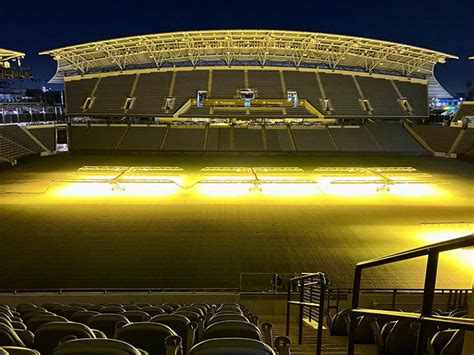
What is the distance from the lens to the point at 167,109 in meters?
45.7

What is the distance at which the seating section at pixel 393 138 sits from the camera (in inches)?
1646

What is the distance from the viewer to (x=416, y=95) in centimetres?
4841

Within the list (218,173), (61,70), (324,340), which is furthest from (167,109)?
(324,340)

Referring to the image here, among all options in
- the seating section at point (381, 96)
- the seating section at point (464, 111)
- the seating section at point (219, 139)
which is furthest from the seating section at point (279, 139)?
the seating section at point (464, 111)

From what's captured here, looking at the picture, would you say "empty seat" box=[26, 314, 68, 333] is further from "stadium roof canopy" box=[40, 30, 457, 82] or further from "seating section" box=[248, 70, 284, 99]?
"seating section" box=[248, 70, 284, 99]

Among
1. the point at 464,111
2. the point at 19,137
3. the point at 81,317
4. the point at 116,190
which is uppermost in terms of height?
the point at 464,111

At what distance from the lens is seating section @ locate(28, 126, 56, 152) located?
132 ft

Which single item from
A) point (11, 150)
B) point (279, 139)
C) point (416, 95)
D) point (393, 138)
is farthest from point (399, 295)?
point (416, 95)

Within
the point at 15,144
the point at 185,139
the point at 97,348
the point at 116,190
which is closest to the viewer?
the point at 97,348

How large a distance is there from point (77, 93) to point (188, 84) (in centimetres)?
1452

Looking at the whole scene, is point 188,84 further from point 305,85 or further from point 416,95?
point 416,95

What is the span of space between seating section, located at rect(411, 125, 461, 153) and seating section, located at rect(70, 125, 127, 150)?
3637cm

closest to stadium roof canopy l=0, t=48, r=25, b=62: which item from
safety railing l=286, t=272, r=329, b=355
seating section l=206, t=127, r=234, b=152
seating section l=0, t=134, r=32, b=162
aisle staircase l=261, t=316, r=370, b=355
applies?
seating section l=0, t=134, r=32, b=162

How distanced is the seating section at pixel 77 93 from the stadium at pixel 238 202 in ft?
0.66
